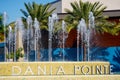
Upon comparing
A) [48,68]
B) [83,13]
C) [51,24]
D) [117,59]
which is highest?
[83,13]

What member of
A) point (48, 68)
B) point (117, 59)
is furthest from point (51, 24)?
point (48, 68)

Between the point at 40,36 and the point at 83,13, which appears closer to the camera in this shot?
the point at 83,13

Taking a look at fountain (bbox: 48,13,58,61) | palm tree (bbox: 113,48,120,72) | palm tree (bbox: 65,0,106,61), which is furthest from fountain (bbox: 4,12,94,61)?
palm tree (bbox: 113,48,120,72)

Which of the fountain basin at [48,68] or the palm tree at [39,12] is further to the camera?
the palm tree at [39,12]

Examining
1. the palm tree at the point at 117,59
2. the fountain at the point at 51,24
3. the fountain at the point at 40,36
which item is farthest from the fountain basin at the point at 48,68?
the fountain at the point at 51,24

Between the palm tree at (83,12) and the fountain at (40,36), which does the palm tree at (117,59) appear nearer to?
the fountain at (40,36)

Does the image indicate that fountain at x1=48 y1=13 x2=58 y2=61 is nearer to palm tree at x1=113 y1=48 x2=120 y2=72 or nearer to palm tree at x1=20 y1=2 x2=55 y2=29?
palm tree at x1=20 y1=2 x2=55 y2=29

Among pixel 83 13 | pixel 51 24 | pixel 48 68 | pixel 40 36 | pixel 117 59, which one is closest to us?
pixel 48 68

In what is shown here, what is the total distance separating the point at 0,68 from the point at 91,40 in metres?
18.8

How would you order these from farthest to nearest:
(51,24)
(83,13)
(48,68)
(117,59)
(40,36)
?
(40,36) < (51,24) < (117,59) < (83,13) < (48,68)

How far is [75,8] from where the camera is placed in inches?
1093

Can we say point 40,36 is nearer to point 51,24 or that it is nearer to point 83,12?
point 51,24

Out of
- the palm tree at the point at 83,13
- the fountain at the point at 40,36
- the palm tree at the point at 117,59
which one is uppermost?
the palm tree at the point at 83,13

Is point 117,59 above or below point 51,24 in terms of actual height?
below
